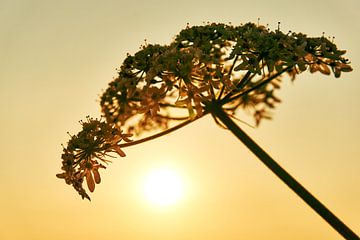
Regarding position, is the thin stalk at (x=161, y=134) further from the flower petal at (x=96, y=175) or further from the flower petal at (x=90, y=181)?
the flower petal at (x=90, y=181)

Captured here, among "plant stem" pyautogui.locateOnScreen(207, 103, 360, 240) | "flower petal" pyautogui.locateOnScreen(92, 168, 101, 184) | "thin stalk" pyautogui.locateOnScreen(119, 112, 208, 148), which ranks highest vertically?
"flower petal" pyautogui.locateOnScreen(92, 168, 101, 184)

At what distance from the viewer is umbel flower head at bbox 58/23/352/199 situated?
9.55m

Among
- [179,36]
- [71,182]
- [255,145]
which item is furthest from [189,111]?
[71,182]

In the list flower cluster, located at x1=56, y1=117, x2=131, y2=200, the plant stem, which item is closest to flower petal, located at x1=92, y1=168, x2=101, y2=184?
flower cluster, located at x1=56, y1=117, x2=131, y2=200

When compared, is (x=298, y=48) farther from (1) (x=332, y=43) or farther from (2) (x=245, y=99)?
(2) (x=245, y=99)

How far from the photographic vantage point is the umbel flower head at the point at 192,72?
955 centimetres

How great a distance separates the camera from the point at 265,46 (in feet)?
32.6

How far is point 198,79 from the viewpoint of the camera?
31.9 ft

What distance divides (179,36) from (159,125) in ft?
7.15

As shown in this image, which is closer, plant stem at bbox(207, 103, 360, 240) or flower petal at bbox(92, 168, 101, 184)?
plant stem at bbox(207, 103, 360, 240)

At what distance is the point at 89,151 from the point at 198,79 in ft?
8.52

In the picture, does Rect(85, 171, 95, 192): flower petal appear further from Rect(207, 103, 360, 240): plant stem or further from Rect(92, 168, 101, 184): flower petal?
Rect(207, 103, 360, 240): plant stem

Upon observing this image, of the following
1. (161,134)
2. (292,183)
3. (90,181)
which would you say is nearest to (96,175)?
(90,181)

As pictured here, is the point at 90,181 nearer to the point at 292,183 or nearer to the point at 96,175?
the point at 96,175
